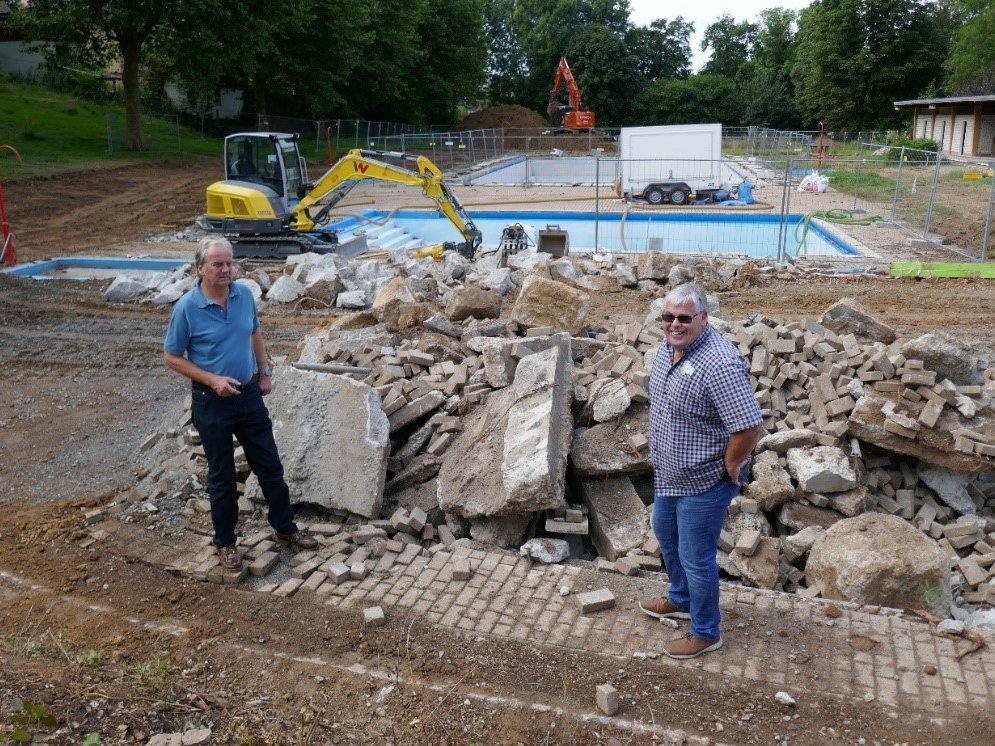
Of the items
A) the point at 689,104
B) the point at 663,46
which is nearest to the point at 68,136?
the point at 689,104

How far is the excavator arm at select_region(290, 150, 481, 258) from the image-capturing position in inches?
602

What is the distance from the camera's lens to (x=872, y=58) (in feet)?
166

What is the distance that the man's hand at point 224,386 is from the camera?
4.75 meters

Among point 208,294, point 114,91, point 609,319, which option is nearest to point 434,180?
point 609,319

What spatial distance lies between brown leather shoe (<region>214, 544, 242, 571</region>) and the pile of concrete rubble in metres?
0.63

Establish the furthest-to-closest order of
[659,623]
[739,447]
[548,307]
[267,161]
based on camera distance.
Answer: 1. [267,161]
2. [548,307]
3. [659,623]
4. [739,447]

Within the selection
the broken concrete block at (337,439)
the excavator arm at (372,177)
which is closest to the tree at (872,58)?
the excavator arm at (372,177)

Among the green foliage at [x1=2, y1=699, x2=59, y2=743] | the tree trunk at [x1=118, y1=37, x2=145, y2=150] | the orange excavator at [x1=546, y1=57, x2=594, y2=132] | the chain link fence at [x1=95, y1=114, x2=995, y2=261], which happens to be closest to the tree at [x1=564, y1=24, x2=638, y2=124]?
the orange excavator at [x1=546, y1=57, x2=594, y2=132]

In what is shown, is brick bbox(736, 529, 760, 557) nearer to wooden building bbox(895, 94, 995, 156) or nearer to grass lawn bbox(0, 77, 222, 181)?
grass lawn bbox(0, 77, 222, 181)

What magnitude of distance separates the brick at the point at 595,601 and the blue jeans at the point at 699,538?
0.49m

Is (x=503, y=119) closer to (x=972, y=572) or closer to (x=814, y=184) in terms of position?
(x=814, y=184)

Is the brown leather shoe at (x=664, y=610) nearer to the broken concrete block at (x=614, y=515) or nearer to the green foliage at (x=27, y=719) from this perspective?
the broken concrete block at (x=614, y=515)

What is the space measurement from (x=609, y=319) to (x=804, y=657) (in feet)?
25.1

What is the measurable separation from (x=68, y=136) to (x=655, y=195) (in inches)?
829
